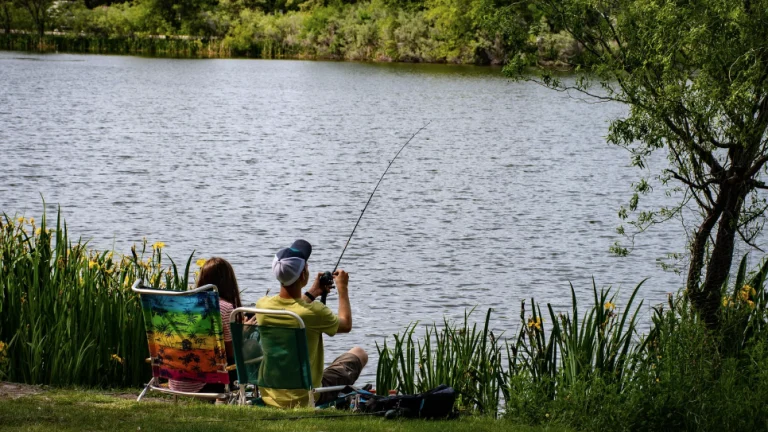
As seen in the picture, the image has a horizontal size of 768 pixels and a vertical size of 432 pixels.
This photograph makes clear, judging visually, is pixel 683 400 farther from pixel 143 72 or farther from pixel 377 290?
pixel 143 72

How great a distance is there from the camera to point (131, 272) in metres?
8.25

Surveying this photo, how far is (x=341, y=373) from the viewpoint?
678 cm

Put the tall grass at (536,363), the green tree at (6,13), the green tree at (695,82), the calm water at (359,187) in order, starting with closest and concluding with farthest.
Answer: the tall grass at (536,363)
the green tree at (695,82)
the calm water at (359,187)
the green tree at (6,13)

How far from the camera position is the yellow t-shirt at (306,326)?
615 centimetres

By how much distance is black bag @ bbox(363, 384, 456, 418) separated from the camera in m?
6.10

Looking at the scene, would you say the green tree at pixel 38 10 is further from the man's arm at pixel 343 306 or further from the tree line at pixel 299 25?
the man's arm at pixel 343 306

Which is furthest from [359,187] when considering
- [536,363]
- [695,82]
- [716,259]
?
[695,82]

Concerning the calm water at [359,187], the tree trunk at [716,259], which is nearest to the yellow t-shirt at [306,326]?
the tree trunk at [716,259]

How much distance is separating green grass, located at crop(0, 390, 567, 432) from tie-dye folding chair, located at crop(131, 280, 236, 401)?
20 cm

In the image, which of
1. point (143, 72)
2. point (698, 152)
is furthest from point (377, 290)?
point (143, 72)

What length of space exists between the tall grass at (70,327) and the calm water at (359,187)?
3377 millimetres

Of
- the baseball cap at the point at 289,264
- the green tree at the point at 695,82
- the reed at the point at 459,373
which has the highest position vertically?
the green tree at the point at 695,82

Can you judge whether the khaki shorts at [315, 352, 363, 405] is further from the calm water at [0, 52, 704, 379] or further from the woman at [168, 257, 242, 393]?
the calm water at [0, 52, 704, 379]

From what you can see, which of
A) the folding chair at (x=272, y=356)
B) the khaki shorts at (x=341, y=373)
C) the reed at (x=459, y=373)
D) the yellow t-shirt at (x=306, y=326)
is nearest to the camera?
the folding chair at (x=272, y=356)
